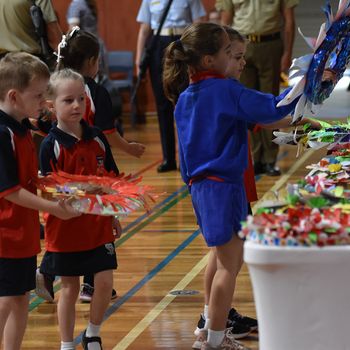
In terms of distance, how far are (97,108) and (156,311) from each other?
1.14 metres

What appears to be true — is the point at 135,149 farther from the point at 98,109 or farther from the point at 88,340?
the point at 88,340

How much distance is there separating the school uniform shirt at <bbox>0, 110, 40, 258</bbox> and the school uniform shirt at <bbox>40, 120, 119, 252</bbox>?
350 mm

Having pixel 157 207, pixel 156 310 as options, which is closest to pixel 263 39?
pixel 157 207

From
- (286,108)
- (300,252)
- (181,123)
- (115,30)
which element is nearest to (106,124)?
(181,123)

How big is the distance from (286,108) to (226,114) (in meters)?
0.28

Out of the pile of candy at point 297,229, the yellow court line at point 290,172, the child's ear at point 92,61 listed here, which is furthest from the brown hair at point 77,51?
the yellow court line at point 290,172

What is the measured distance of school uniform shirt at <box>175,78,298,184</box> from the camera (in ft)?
15.4

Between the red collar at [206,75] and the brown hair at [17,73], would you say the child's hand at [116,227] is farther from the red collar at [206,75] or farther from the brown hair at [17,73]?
the brown hair at [17,73]

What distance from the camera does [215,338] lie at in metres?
4.88

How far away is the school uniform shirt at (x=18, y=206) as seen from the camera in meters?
4.33

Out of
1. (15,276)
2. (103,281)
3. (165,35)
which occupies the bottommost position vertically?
(165,35)

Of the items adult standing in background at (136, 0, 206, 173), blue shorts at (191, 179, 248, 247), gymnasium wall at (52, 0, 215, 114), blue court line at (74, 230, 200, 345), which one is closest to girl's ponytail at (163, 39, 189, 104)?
blue shorts at (191, 179, 248, 247)

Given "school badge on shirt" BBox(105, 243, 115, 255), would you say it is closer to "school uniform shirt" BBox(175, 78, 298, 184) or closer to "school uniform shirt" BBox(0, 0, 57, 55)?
"school uniform shirt" BBox(175, 78, 298, 184)

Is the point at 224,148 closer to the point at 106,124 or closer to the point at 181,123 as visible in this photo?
the point at 181,123
